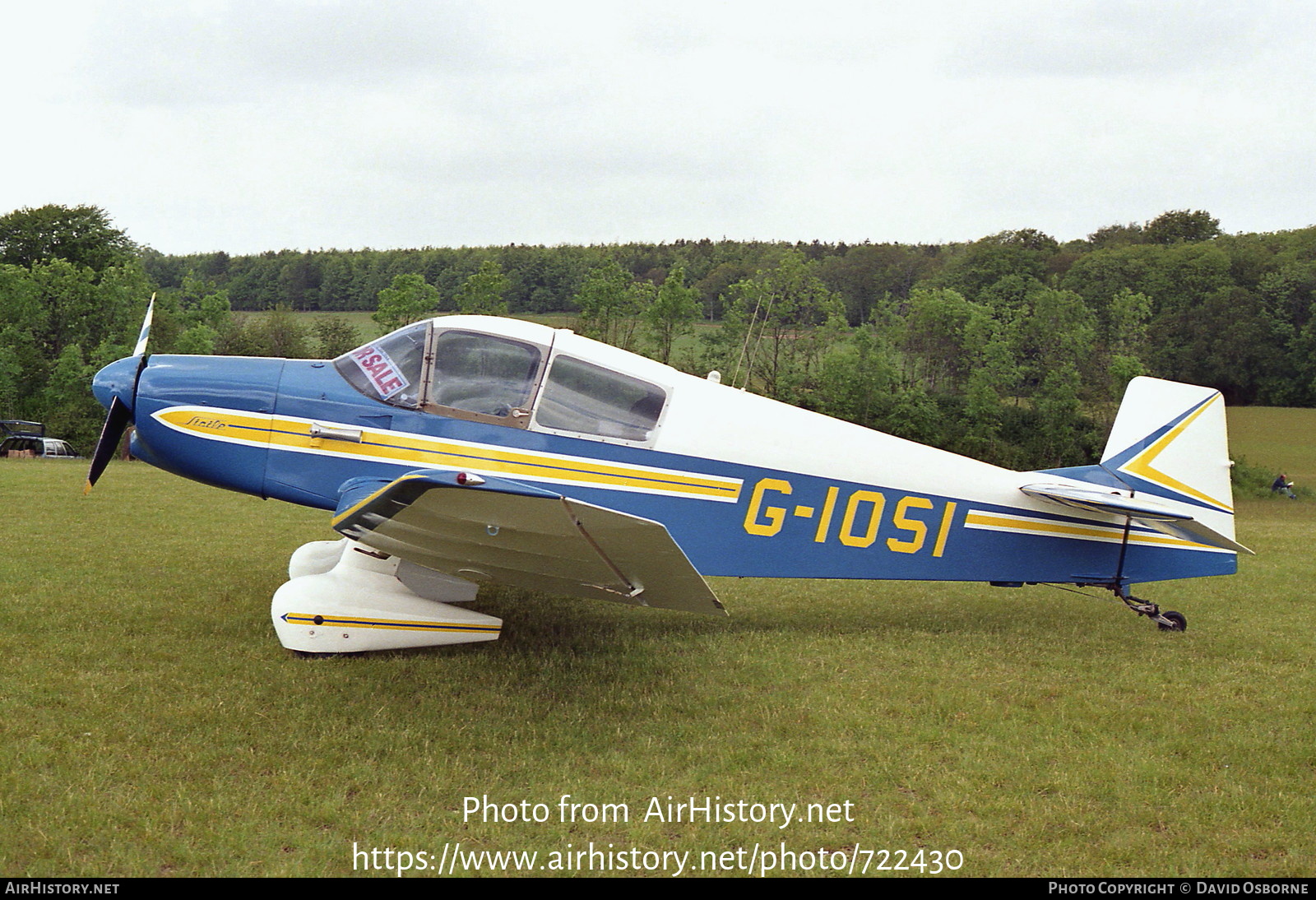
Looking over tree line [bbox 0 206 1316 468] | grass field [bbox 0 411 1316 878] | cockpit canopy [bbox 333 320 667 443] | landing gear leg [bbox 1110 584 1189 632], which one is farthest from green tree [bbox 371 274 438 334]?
landing gear leg [bbox 1110 584 1189 632]

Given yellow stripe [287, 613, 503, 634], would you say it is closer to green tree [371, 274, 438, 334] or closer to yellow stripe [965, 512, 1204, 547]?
yellow stripe [965, 512, 1204, 547]

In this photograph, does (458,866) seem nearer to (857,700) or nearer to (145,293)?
(857,700)

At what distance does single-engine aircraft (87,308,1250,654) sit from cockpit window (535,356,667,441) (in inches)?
0.5

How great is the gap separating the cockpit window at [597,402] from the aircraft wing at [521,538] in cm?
108

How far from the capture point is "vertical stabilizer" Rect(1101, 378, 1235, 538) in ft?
23.8

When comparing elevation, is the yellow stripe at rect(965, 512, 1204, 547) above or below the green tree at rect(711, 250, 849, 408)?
below

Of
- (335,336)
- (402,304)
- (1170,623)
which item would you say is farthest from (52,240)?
(1170,623)

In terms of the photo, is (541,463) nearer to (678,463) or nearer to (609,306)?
(678,463)

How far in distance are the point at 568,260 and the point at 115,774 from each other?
4805 centimetres

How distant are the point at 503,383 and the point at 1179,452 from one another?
5.25 meters

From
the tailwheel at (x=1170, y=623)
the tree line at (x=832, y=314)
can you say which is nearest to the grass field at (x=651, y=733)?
the tailwheel at (x=1170, y=623)

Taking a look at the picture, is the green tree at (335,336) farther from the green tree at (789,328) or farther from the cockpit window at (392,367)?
the cockpit window at (392,367)

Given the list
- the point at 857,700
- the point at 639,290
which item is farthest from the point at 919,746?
the point at 639,290

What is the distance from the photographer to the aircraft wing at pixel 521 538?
4340 millimetres
